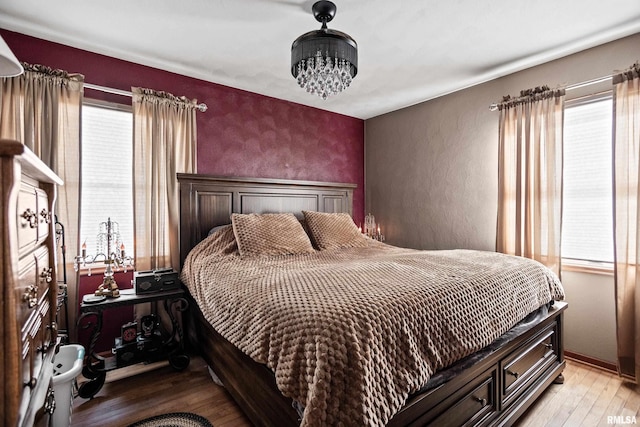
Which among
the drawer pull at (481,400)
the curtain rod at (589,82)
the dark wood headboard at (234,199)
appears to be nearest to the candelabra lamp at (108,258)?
the dark wood headboard at (234,199)

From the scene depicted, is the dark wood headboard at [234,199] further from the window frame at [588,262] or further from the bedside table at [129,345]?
the window frame at [588,262]

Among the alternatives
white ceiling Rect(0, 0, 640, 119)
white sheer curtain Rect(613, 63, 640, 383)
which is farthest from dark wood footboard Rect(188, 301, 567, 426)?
white ceiling Rect(0, 0, 640, 119)

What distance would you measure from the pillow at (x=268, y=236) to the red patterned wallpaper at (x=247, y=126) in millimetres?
822

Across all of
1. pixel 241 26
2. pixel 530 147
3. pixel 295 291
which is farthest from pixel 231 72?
pixel 530 147

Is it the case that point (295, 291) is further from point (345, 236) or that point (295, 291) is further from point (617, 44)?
point (617, 44)

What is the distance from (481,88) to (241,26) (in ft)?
7.78

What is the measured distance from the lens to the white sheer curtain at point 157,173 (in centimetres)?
270

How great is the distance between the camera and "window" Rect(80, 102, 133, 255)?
2584mm

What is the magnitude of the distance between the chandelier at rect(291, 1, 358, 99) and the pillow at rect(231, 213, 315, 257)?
1.18 m

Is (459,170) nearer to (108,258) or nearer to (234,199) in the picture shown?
(234,199)

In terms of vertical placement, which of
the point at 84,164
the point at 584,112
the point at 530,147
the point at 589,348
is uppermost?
the point at 584,112

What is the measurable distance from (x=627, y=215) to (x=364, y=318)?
92.2 inches

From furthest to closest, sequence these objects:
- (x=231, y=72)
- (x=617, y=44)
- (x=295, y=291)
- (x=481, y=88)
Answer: (x=481, y=88), (x=231, y=72), (x=617, y=44), (x=295, y=291)

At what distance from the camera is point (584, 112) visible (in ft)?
8.63
